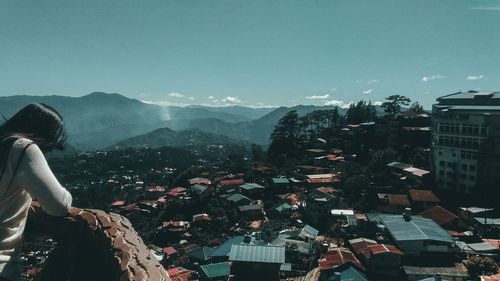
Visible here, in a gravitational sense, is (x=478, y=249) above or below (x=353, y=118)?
below

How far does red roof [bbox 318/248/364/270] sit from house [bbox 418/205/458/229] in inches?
335

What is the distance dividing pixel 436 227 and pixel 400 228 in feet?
7.25

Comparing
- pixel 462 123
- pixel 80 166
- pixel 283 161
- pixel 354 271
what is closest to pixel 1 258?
pixel 354 271

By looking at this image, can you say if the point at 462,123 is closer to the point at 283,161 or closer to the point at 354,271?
the point at 354,271

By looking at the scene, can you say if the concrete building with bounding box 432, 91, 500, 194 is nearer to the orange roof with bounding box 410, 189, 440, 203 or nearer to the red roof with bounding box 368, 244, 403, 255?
the orange roof with bounding box 410, 189, 440, 203

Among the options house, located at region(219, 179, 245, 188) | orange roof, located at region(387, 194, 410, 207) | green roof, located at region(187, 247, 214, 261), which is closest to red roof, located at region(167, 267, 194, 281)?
green roof, located at region(187, 247, 214, 261)

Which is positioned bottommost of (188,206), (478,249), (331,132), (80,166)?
(80,166)

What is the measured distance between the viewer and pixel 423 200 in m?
30.0

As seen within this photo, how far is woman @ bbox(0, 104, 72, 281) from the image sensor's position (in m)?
1.68

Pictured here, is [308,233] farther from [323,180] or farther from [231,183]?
[231,183]

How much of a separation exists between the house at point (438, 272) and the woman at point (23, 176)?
807 inches

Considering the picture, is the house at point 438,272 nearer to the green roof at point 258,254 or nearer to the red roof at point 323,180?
the green roof at point 258,254

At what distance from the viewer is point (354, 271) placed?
1950 centimetres

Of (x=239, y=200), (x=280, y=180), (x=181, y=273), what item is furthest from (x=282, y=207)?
(x=181, y=273)
